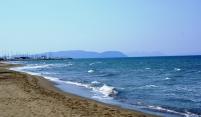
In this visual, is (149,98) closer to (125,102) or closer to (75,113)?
(125,102)

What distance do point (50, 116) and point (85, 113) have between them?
166 centimetres

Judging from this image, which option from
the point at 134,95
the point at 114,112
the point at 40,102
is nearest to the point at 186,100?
the point at 134,95

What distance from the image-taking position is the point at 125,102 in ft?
68.6

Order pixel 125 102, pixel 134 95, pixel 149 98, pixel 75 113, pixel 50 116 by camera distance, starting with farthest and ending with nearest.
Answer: pixel 134 95 → pixel 149 98 → pixel 125 102 → pixel 75 113 → pixel 50 116

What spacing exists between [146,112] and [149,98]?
6057 mm

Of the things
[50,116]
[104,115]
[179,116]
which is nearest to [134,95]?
[179,116]

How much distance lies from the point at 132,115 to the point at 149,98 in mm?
7873

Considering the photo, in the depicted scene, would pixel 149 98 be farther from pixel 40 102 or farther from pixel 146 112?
pixel 40 102

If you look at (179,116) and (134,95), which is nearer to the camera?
(179,116)

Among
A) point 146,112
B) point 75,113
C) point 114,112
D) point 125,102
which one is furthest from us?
point 125,102

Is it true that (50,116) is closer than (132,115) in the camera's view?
Yes

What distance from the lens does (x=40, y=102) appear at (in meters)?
17.4

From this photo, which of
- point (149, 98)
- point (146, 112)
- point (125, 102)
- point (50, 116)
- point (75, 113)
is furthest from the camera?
point (149, 98)

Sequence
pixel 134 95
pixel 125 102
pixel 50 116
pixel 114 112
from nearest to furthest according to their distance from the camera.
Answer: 1. pixel 50 116
2. pixel 114 112
3. pixel 125 102
4. pixel 134 95
